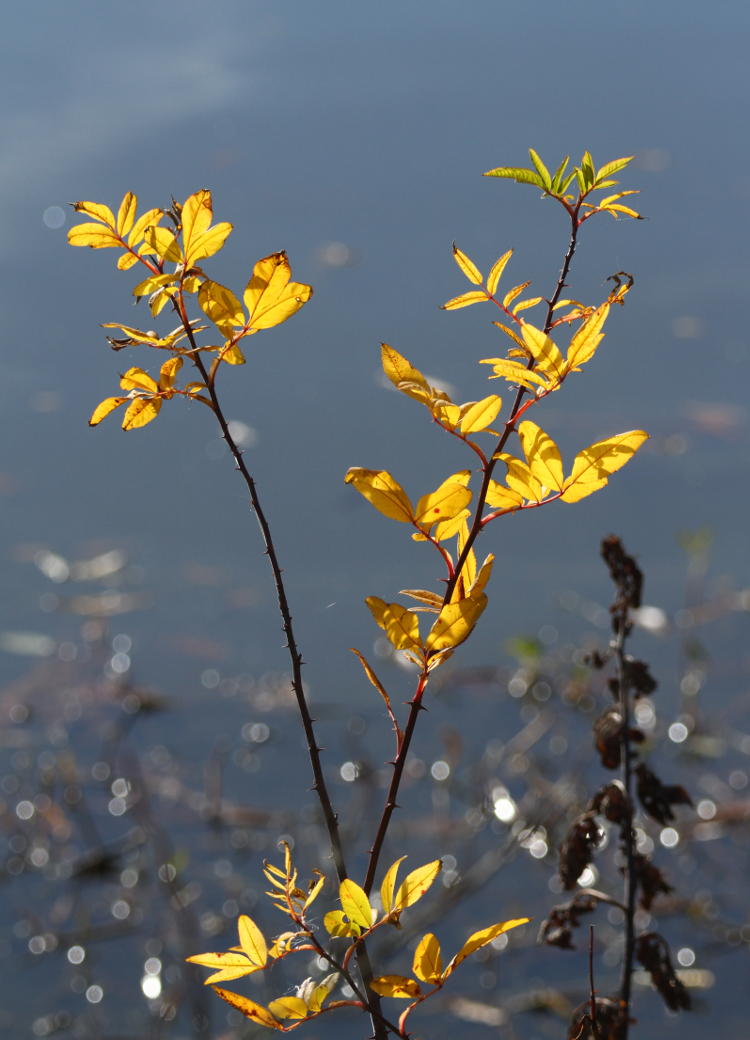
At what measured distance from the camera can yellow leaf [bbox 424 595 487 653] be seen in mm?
682

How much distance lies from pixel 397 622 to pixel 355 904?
0.54ft

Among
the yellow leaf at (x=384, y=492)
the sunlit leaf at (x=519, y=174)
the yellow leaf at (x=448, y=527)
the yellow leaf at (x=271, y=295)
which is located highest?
the sunlit leaf at (x=519, y=174)

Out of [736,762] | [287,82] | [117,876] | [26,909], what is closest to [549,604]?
[736,762]

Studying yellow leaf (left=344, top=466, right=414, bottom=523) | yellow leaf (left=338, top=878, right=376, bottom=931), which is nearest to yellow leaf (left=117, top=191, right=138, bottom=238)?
yellow leaf (left=344, top=466, right=414, bottom=523)

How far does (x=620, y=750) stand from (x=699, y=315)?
11.5 ft

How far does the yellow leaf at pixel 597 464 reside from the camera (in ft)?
2.22

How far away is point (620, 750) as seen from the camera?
1.24 m

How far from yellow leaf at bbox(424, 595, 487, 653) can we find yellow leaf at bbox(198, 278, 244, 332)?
218mm

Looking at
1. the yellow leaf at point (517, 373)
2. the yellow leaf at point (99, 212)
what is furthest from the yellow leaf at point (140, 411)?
the yellow leaf at point (517, 373)

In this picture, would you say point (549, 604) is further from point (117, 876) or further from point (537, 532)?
point (117, 876)

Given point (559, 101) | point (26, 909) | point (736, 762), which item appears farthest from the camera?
point (559, 101)

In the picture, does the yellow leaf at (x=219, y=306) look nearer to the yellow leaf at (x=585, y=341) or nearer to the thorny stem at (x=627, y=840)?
the yellow leaf at (x=585, y=341)

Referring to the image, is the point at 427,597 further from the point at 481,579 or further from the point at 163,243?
the point at 163,243

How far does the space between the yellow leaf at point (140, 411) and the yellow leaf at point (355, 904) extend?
1.00ft
